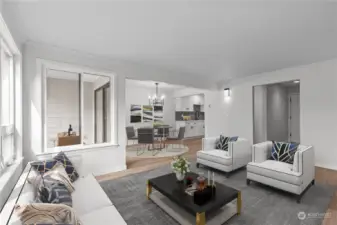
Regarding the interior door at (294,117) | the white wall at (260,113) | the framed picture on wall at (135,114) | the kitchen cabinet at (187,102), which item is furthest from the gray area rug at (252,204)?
the kitchen cabinet at (187,102)

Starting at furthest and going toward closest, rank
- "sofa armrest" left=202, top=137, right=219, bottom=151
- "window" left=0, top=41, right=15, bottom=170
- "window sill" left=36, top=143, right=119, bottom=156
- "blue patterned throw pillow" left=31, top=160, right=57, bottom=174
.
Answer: "sofa armrest" left=202, top=137, right=219, bottom=151, "window sill" left=36, top=143, right=119, bottom=156, "window" left=0, top=41, right=15, bottom=170, "blue patterned throw pillow" left=31, top=160, right=57, bottom=174

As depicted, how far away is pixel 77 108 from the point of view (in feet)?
14.7

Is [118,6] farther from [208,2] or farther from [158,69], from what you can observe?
[158,69]

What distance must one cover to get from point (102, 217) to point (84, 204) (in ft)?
1.09

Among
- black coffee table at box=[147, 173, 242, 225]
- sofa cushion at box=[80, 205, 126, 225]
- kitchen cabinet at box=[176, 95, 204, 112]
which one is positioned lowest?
black coffee table at box=[147, 173, 242, 225]

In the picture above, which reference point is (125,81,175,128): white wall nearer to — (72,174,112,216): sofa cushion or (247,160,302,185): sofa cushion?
(72,174,112,216): sofa cushion

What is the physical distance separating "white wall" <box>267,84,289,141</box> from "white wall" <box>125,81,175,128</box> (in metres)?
4.47

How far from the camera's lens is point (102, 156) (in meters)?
3.69

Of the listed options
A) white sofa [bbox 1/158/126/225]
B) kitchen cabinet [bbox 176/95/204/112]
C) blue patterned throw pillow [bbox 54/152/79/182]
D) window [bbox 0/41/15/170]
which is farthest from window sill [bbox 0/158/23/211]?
kitchen cabinet [bbox 176/95/204/112]

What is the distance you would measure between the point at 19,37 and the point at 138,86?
5042 mm

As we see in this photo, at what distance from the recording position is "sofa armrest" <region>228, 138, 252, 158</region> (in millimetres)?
3457

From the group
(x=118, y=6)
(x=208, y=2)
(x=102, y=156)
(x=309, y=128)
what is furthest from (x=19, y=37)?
(x=309, y=128)

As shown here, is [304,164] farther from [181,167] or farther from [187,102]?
[187,102]

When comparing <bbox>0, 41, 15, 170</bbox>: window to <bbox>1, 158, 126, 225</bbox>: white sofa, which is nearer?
<bbox>1, 158, 126, 225</bbox>: white sofa
